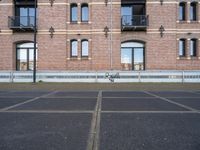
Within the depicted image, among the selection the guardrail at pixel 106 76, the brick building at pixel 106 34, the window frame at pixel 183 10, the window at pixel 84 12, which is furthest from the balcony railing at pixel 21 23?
the window frame at pixel 183 10

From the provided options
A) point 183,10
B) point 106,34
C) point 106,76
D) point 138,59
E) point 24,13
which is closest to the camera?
point 106,76

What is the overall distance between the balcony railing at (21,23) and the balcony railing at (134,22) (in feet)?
30.9

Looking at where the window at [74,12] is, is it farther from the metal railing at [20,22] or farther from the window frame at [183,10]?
the window frame at [183,10]

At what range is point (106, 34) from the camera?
22781 millimetres

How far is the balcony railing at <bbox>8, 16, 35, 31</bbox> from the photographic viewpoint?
22.7 meters

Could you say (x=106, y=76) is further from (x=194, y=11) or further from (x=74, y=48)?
(x=194, y=11)

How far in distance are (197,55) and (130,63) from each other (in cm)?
691

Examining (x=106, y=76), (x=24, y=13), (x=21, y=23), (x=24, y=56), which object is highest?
(x=24, y=13)

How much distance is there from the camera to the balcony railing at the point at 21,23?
22.7 meters

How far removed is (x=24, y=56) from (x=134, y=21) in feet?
40.5
